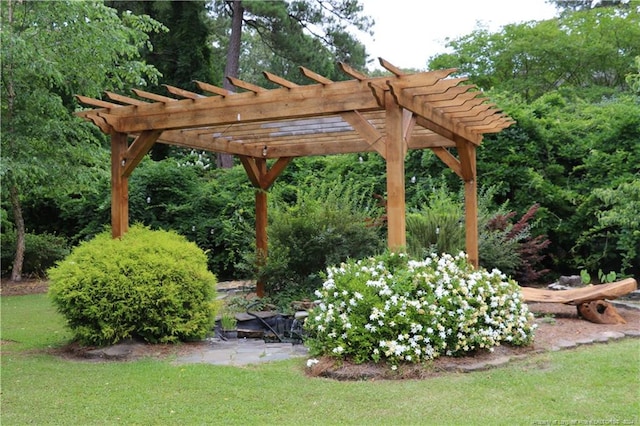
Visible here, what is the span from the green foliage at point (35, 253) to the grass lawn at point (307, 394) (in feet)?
22.7

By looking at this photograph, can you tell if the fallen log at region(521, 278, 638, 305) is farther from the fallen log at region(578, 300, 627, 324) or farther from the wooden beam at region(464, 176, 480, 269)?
the wooden beam at region(464, 176, 480, 269)

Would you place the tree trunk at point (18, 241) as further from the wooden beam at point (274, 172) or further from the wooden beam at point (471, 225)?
the wooden beam at point (471, 225)

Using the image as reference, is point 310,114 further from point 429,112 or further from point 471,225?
point 471,225

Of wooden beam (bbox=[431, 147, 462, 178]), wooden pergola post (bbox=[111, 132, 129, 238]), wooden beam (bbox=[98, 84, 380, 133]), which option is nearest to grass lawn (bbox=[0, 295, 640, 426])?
wooden pergola post (bbox=[111, 132, 129, 238])

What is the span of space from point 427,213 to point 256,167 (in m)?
2.47

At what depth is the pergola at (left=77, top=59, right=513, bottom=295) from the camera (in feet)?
16.9

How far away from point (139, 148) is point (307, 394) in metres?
3.61

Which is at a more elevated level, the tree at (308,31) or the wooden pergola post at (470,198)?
the tree at (308,31)

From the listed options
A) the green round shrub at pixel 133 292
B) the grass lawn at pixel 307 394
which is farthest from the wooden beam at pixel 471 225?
the green round shrub at pixel 133 292

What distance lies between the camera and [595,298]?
6.29m

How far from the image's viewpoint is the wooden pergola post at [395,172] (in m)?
5.12

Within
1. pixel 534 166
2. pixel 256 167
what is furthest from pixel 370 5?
pixel 256 167

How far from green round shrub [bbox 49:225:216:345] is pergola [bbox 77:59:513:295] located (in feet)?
2.92

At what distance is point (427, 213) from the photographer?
8.39m
